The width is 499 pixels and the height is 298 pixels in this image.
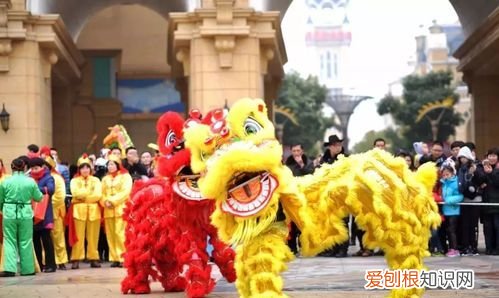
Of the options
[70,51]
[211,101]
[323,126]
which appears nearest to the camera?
[211,101]

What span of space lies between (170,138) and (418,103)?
58.4 meters

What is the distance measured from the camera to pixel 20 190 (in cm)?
1462

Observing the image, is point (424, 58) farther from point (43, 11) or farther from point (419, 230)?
point (419, 230)

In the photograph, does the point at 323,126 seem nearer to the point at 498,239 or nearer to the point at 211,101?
the point at 211,101

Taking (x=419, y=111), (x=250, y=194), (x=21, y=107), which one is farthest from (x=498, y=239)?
(x=419, y=111)

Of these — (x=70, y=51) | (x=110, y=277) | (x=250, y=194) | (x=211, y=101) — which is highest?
(x=70, y=51)

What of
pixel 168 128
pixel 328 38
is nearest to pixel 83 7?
pixel 168 128

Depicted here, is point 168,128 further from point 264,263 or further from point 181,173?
point 264,263

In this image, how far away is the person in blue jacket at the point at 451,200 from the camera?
53.9 ft

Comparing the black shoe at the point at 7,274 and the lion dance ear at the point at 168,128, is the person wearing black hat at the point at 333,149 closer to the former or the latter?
the lion dance ear at the point at 168,128

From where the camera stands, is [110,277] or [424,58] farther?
[424,58]

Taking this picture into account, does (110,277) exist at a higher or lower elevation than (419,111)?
lower

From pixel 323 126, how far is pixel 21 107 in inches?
2163

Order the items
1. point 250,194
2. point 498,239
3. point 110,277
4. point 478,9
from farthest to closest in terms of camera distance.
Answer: point 478,9 < point 498,239 < point 110,277 < point 250,194
